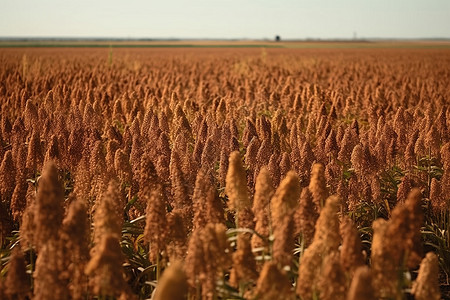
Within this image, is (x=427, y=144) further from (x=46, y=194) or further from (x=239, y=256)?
(x=46, y=194)

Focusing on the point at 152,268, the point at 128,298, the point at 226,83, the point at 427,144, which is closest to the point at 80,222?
the point at 128,298

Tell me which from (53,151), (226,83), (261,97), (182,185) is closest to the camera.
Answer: (182,185)

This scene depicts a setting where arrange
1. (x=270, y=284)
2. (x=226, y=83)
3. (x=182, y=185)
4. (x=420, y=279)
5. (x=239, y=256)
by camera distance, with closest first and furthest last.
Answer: (x=270, y=284) → (x=420, y=279) → (x=239, y=256) → (x=182, y=185) → (x=226, y=83)

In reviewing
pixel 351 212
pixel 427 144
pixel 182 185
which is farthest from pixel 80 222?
pixel 427 144

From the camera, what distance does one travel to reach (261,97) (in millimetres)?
10008

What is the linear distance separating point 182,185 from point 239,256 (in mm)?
1090

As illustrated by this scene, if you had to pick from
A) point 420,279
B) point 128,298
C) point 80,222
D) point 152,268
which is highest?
point 80,222

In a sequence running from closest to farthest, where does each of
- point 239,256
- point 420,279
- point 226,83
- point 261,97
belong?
point 420,279
point 239,256
point 261,97
point 226,83

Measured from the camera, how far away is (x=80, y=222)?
2193 millimetres

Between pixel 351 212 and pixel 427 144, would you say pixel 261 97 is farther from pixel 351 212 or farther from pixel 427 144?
pixel 351 212

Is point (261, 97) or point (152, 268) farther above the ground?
point (261, 97)

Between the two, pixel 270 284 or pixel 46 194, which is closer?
pixel 270 284

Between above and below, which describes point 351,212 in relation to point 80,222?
below

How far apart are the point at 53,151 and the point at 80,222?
2.18 metres
